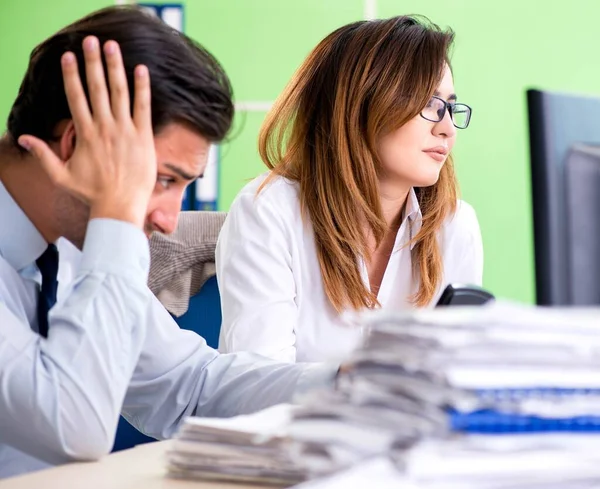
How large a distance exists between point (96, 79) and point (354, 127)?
0.95m

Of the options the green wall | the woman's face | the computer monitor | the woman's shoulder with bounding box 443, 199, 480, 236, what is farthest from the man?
the green wall

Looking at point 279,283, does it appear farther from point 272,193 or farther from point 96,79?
point 96,79

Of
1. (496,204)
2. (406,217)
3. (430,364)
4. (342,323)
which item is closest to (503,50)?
(496,204)

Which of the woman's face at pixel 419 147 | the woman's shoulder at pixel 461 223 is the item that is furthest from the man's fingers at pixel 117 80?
the woman's shoulder at pixel 461 223

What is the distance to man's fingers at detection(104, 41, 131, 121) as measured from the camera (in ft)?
3.65

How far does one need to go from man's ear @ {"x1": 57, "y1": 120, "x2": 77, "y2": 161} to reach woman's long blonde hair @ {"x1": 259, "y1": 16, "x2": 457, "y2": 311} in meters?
0.84

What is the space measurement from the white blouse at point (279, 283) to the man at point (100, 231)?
0.54m

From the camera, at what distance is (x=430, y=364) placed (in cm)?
70

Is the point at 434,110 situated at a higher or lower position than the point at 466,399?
lower

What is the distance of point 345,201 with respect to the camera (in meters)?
1.98

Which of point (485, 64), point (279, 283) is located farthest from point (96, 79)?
point (485, 64)

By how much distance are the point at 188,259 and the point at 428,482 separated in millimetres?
1296

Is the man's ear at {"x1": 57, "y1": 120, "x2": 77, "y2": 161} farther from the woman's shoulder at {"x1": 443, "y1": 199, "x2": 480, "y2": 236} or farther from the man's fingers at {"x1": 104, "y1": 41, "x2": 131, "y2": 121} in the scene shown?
the woman's shoulder at {"x1": 443, "y1": 199, "x2": 480, "y2": 236}

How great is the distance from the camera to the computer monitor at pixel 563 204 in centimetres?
90
